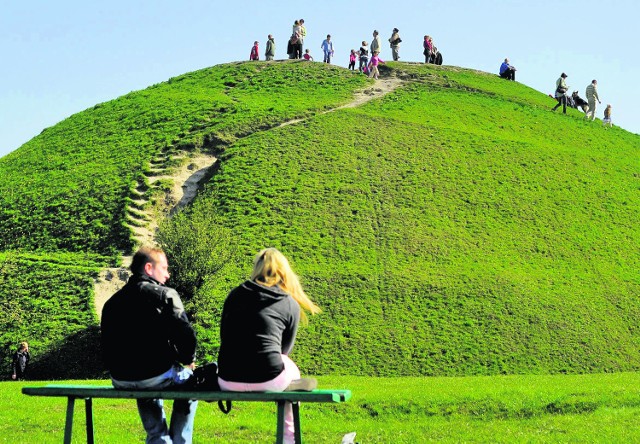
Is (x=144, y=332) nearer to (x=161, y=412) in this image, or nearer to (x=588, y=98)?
(x=161, y=412)

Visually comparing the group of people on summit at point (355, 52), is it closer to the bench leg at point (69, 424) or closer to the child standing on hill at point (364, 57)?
the child standing on hill at point (364, 57)

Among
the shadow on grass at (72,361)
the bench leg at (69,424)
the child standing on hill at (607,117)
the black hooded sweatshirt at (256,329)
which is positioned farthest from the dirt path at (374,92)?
the black hooded sweatshirt at (256,329)

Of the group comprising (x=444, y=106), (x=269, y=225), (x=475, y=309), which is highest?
(x=444, y=106)

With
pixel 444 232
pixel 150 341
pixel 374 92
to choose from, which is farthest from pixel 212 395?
pixel 374 92

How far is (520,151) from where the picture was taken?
150ft

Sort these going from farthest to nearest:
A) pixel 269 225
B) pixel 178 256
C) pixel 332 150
A: pixel 332 150, pixel 269 225, pixel 178 256

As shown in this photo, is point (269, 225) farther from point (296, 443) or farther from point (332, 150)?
point (296, 443)

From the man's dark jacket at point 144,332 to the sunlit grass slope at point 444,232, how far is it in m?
18.3

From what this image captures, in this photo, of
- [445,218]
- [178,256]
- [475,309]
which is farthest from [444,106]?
[178,256]

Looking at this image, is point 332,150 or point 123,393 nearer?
point 123,393

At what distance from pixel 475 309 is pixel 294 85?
28407 millimetres

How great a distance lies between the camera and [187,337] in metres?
8.71

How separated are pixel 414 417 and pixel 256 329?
7950 millimetres

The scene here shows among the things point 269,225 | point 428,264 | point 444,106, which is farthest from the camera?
point 444,106
